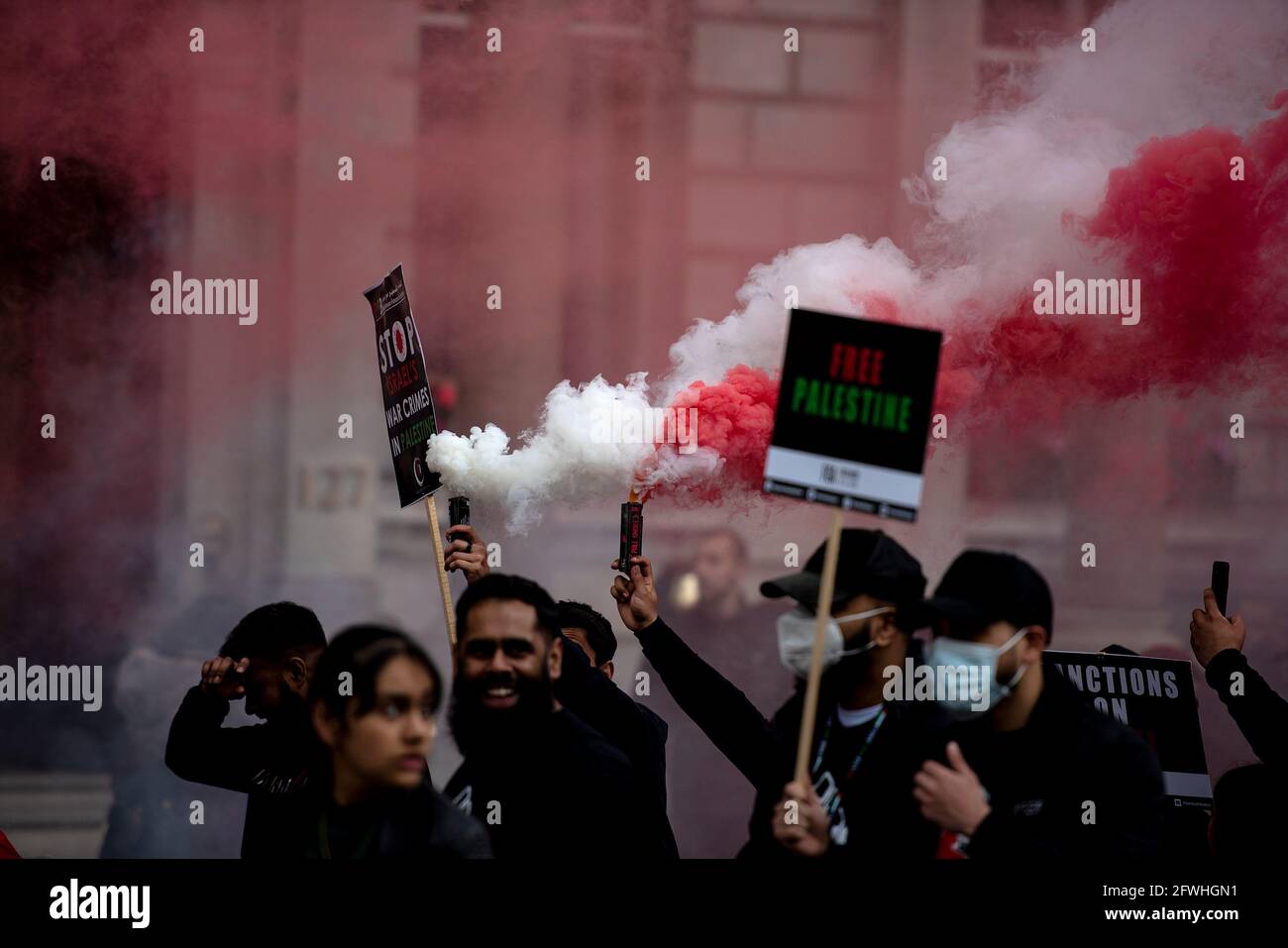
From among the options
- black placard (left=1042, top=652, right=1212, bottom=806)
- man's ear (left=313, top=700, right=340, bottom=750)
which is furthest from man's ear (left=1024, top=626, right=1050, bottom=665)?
man's ear (left=313, top=700, right=340, bottom=750)

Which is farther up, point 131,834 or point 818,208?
point 818,208

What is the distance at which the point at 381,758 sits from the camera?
3.16 metres

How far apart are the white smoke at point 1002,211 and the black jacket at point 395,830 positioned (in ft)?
7.08

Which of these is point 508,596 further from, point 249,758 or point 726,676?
point 726,676

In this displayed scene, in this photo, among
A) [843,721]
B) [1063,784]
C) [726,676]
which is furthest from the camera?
[726,676]

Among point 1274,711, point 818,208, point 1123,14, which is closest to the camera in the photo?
point 1274,711

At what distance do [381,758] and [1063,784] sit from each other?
1.56 m

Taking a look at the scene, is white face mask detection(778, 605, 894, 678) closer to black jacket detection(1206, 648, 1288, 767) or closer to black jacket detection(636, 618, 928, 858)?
black jacket detection(636, 618, 928, 858)

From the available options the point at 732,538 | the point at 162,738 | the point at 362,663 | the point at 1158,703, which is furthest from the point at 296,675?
the point at 732,538

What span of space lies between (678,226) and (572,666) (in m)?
4.91

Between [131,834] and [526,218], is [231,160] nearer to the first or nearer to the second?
[526,218]

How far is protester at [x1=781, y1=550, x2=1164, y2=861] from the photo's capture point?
3291 millimetres

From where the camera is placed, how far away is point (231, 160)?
341 inches

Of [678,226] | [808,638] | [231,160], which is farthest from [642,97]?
[808,638]
